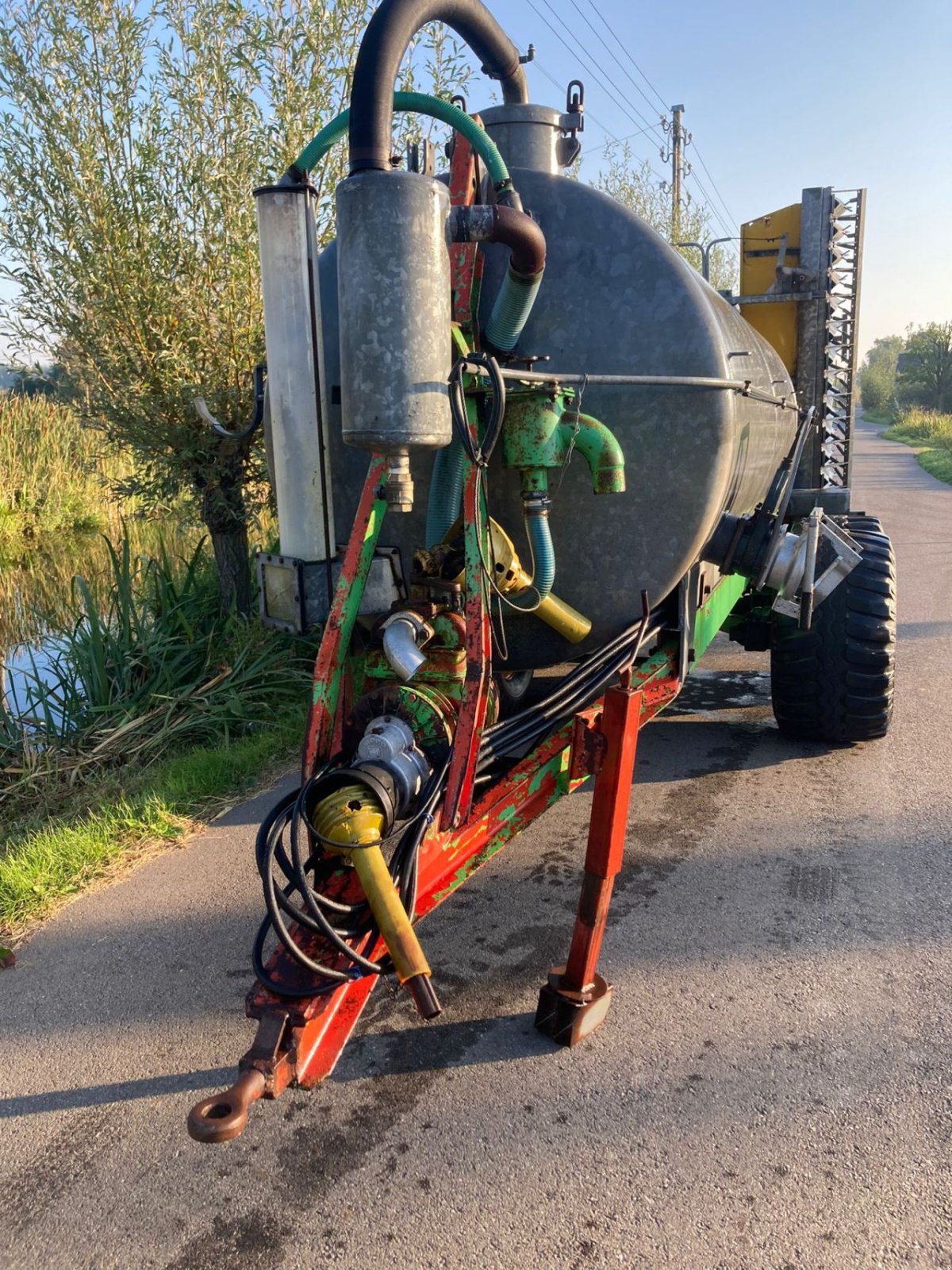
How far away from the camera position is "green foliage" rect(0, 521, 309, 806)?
16.0 feet

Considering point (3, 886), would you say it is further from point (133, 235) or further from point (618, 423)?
point (133, 235)

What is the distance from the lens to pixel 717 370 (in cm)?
288

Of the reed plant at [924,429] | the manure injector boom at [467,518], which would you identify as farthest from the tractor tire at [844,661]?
the reed plant at [924,429]

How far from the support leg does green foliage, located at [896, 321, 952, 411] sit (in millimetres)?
45097

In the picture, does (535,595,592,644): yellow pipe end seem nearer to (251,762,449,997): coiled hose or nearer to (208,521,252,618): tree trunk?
(251,762,449,997): coiled hose

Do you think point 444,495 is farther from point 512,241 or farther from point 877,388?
point 877,388

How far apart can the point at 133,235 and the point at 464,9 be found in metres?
3.33

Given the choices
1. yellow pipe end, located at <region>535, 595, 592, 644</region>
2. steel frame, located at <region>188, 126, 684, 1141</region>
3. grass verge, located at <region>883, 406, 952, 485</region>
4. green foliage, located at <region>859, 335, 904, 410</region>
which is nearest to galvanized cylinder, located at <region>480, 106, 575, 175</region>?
steel frame, located at <region>188, 126, 684, 1141</region>

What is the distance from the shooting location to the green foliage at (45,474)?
37.4ft

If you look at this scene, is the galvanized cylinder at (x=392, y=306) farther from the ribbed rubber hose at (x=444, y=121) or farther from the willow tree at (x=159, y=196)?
the willow tree at (x=159, y=196)

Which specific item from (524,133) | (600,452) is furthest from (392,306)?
(524,133)

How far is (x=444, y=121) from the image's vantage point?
258cm

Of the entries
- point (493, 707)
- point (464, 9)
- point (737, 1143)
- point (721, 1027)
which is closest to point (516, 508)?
point (493, 707)

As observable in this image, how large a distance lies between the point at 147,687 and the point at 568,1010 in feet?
11.9
